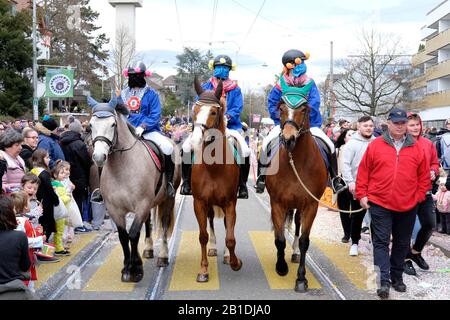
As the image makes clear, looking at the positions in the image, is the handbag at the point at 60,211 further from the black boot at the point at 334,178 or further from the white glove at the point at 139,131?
the black boot at the point at 334,178

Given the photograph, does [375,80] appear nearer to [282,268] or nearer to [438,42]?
[438,42]

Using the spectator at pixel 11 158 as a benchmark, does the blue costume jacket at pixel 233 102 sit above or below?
above

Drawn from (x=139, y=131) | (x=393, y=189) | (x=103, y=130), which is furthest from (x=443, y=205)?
(x=103, y=130)

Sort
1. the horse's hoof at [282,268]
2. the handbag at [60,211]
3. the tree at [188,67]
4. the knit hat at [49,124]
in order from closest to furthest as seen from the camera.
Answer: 1. the horse's hoof at [282,268]
2. the handbag at [60,211]
3. the knit hat at [49,124]
4. the tree at [188,67]

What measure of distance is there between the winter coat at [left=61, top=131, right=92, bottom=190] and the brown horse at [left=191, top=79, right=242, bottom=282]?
14.2ft

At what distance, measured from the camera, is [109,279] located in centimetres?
721

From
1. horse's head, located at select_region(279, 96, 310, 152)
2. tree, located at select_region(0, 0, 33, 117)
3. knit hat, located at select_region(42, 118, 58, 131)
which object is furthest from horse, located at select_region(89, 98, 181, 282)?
tree, located at select_region(0, 0, 33, 117)

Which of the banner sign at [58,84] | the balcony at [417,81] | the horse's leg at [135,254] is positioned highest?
the balcony at [417,81]

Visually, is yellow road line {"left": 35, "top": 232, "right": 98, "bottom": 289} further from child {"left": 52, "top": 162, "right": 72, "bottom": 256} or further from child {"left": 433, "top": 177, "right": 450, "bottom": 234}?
child {"left": 433, "top": 177, "right": 450, "bottom": 234}

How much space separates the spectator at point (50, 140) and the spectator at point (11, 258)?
15.6 feet

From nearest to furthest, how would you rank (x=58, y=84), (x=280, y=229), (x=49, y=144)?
1. (x=280, y=229)
2. (x=49, y=144)
3. (x=58, y=84)

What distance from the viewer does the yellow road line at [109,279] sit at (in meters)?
6.77

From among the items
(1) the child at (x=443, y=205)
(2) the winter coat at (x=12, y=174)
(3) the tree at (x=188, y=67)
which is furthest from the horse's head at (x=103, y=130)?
(3) the tree at (x=188, y=67)

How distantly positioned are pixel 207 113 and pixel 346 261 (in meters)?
3.73
